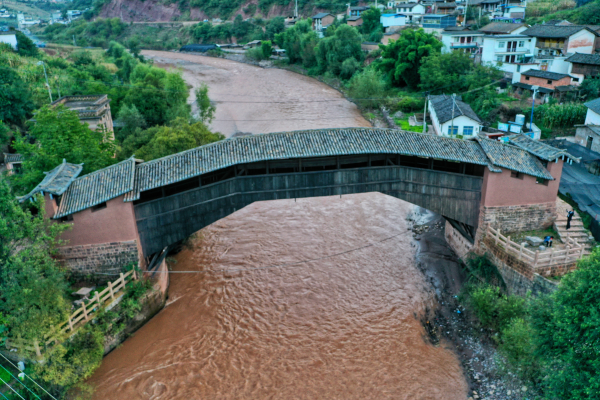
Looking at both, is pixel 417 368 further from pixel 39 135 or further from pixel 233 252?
pixel 39 135

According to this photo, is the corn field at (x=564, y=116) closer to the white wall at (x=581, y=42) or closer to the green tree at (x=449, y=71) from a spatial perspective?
the green tree at (x=449, y=71)

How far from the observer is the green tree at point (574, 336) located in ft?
36.0

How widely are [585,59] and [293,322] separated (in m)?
33.4

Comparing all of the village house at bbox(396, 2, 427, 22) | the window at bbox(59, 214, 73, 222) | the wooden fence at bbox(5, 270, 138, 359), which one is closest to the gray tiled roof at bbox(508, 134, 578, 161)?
the wooden fence at bbox(5, 270, 138, 359)

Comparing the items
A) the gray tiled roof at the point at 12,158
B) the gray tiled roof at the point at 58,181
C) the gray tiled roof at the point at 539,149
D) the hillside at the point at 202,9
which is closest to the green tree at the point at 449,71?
the gray tiled roof at the point at 539,149

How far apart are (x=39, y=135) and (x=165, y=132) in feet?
22.4

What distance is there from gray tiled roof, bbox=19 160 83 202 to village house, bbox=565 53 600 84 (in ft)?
121

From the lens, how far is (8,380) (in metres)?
13.8

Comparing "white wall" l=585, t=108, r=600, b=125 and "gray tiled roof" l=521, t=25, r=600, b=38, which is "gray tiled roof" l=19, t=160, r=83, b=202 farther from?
"gray tiled roof" l=521, t=25, r=600, b=38

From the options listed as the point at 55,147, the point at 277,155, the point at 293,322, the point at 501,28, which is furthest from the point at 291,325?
the point at 501,28

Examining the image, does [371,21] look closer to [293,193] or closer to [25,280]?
[293,193]

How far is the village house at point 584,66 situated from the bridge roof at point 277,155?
75.2 ft

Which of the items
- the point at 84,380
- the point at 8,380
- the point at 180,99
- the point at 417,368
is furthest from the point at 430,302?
the point at 180,99

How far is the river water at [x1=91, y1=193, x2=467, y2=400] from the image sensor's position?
1546cm
